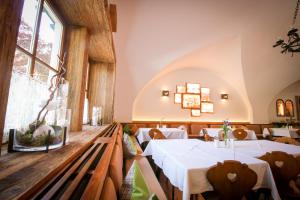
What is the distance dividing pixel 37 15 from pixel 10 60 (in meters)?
0.93

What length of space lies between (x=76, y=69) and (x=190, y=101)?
5755 millimetres

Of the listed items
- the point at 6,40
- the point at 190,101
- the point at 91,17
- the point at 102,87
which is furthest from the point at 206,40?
the point at 6,40

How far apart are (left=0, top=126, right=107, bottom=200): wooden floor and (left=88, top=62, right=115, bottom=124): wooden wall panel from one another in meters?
2.42

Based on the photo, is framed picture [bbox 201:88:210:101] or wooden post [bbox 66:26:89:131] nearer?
wooden post [bbox 66:26:89:131]

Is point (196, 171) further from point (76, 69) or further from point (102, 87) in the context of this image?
point (102, 87)

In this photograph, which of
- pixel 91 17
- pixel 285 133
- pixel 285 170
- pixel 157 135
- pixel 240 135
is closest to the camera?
pixel 285 170

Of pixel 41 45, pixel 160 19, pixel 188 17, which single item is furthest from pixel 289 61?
pixel 41 45

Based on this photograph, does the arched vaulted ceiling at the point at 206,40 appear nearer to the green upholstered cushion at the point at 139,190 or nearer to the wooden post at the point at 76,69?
the wooden post at the point at 76,69

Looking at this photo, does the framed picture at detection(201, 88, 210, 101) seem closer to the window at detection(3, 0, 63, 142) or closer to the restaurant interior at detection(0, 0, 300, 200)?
the restaurant interior at detection(0, 0, 300, 200)

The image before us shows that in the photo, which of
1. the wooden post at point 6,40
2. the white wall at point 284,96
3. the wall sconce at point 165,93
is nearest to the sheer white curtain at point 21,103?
the wooden post at point 6,40

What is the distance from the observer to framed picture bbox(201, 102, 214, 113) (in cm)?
694

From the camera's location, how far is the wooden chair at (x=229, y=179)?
53.3 inches

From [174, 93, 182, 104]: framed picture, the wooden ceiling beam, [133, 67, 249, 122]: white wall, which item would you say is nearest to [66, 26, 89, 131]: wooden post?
the wooden ceiling beam

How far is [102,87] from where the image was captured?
329 centimetres
